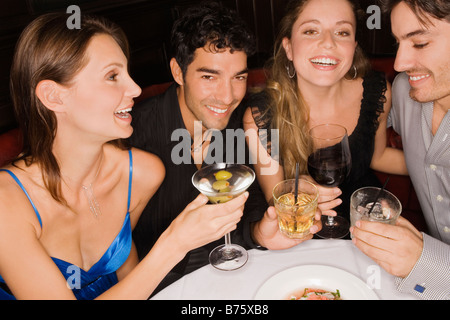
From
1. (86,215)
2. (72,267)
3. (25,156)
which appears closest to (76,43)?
(25,156)

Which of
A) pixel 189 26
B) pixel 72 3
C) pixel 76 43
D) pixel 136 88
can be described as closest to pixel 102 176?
pixel 136 88

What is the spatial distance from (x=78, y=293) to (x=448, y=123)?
7.15 ft

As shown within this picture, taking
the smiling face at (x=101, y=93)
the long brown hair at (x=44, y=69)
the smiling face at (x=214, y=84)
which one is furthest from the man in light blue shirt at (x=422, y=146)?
the long brown hair at (x=44, y=69)

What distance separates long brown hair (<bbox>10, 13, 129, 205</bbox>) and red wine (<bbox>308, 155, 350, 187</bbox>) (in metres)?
1.22

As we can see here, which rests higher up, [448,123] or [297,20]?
[297,20]

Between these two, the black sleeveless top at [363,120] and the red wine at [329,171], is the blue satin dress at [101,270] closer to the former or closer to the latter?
the black sleeveless top at [363,120]

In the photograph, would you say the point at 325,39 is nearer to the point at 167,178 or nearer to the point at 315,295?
the point at 167,178

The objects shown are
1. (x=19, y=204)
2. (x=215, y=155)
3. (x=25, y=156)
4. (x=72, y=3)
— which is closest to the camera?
(x=19, y=204)

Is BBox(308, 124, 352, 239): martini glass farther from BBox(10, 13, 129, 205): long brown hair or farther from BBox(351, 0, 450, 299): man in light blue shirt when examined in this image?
BBox(10, 13, 129, 205): long brown hair

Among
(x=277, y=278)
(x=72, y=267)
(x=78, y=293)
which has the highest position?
(x=277, y=278)

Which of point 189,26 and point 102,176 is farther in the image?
point 189,26

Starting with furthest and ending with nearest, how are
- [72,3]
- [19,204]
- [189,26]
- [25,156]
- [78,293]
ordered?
[72,3] → [189,26] → [78,293] → [25,156] → [19,204]

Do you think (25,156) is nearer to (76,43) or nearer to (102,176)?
(102,176)

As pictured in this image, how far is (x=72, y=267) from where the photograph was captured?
196cm
